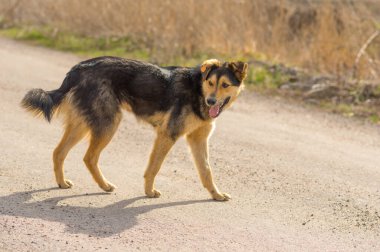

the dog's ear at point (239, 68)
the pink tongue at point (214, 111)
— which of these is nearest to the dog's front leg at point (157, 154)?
the pink tongue at point (214, 111)

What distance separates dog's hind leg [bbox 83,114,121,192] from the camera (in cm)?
732

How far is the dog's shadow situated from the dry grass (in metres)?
8.38

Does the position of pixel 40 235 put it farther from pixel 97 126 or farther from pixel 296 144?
pixel 296 144

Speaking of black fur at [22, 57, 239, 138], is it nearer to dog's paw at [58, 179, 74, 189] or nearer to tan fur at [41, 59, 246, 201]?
tan fur at [41, 59, 246, 201]

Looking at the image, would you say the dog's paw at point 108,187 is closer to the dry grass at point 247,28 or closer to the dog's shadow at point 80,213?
the dog's shadow at point 80,213

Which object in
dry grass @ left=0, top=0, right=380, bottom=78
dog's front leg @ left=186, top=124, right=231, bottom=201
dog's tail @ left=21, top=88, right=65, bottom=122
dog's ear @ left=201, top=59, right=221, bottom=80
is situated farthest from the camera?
dry grass @ left=0, top=0, right=380, bottom=78

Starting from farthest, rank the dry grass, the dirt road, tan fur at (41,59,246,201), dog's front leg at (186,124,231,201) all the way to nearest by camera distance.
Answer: the dry grass < dog's front leg at (186,124,231,201) < tan fur at (41,59,246,201) < the dirt road

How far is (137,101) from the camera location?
24.8 ft

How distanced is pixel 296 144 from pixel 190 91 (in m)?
3.22

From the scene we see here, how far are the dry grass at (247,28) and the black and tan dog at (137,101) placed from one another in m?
7.36

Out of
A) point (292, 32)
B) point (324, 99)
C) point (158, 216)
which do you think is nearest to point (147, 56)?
point (292, 32)

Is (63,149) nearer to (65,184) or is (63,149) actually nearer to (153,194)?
(65,184)

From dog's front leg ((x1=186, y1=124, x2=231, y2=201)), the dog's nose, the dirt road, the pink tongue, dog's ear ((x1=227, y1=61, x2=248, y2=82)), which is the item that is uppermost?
dog's ear ((x1=227, y1=61, x2=248, y2=82))

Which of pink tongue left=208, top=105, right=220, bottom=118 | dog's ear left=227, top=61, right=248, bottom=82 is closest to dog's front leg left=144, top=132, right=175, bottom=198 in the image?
pink tongue left=208, top=105, right=220, bottom=118
